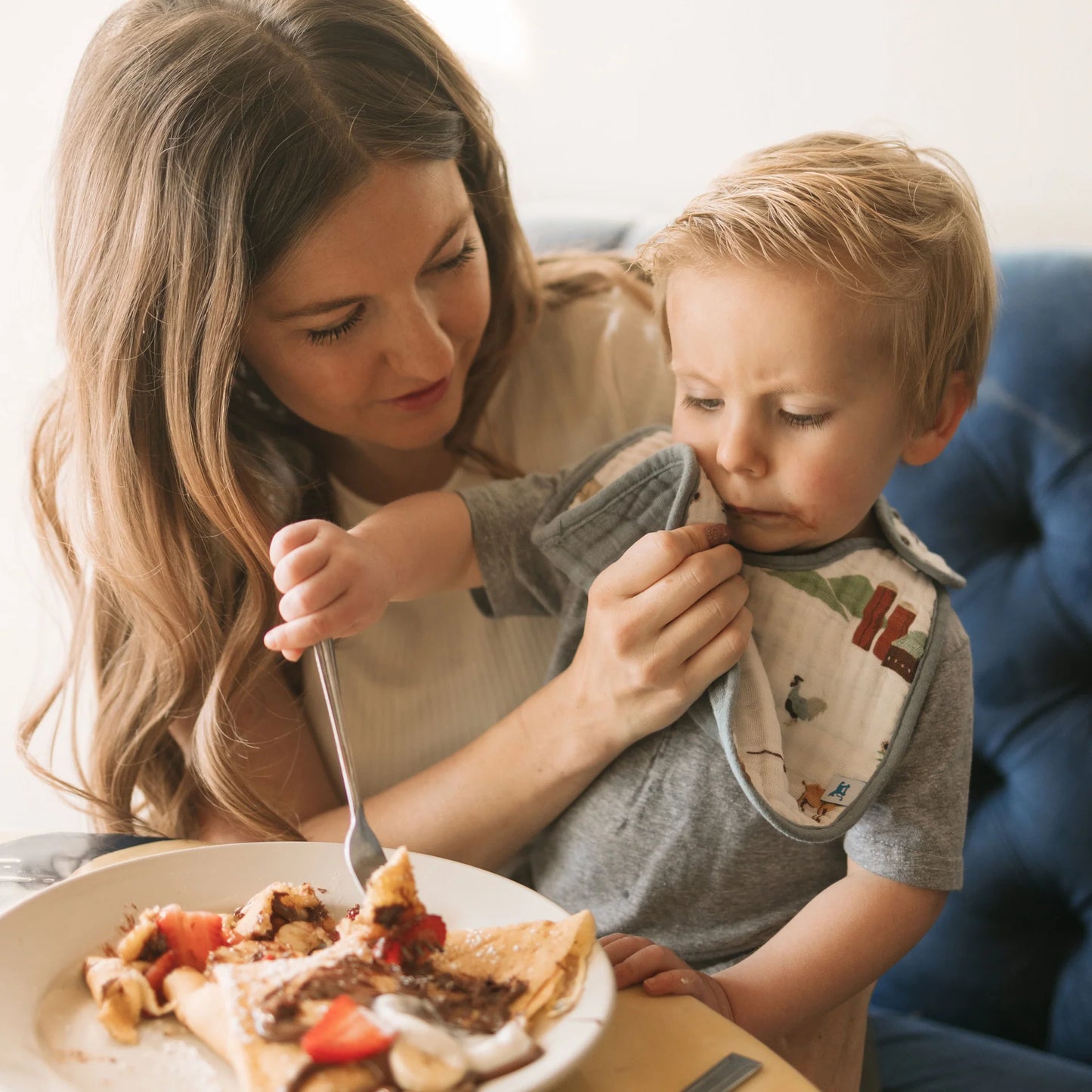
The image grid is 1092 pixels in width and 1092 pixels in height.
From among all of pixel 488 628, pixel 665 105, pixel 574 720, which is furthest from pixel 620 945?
pixel 665 105

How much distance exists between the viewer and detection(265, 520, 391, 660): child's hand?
87 centimetres

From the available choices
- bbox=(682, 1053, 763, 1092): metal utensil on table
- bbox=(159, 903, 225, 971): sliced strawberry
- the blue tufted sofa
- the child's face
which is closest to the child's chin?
the child's face

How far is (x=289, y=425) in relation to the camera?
1365 mm

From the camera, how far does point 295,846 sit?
882 millimetres

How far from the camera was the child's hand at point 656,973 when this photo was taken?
800 millimetres

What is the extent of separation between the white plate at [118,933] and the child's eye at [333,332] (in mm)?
503

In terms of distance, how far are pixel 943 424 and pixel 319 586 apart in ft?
1.99

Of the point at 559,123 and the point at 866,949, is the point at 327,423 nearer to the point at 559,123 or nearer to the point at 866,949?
the point at 866,949

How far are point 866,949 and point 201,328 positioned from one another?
0.86 meters

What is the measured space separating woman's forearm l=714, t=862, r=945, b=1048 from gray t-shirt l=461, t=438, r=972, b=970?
24 millimetres

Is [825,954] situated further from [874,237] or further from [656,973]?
[874,237]

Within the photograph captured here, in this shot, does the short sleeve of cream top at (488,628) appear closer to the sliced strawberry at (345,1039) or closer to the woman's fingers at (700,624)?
the woman's fingers at (700,624)

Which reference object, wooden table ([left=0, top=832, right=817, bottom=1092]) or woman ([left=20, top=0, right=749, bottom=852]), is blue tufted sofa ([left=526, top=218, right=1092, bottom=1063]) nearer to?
woman ([left=20, top=0, right=749, bottom=852])

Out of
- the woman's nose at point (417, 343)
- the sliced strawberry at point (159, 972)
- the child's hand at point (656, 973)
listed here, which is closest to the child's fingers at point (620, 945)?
the child's hand at point (656, 973)
